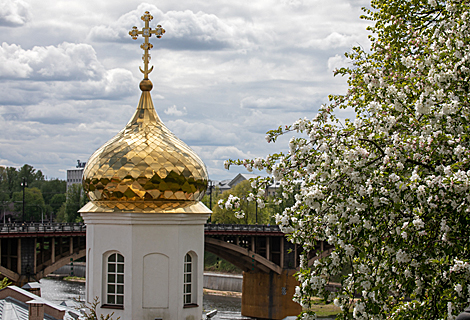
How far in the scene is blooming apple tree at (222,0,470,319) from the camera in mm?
5809

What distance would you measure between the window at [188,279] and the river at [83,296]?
3501 centimetres

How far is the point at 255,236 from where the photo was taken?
156ft

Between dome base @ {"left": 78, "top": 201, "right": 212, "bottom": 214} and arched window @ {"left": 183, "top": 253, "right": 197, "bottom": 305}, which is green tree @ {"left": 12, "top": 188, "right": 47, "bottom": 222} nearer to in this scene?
dome base @ {"left": 78, "top": 201, "right": 212, "bottom": 214}

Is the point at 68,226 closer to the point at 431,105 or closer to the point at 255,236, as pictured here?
the point at 255,236

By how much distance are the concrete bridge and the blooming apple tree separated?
32.3 m

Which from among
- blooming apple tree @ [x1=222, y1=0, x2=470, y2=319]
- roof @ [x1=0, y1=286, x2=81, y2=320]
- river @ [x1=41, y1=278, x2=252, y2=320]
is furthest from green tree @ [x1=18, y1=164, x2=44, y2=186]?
blooming apple tree @ [x1=222, y1=0, x2=470, y2=319]

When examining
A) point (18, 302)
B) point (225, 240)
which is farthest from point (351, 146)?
point (225, 240)

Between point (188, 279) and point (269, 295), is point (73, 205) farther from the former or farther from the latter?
point (188, 279)

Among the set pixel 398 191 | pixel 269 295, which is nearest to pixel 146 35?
pixel 398 191

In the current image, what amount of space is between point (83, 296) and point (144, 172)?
1454 inches

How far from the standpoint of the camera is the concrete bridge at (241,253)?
37438 mm

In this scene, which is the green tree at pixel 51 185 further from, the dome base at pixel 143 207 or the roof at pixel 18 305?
the dome base at pixel 143 207

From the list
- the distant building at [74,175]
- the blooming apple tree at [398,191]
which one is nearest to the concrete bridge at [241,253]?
Result: the blooming apple tree at [398,191]

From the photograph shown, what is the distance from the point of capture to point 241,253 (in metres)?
45.9
